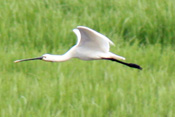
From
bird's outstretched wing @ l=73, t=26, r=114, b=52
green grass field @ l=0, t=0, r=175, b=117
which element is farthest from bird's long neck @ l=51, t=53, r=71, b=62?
green grass field @ l=0, t=0, r=175, b=117

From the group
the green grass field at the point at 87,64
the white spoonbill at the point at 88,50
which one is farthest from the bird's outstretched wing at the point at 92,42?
the green grass field at the point at 87,64

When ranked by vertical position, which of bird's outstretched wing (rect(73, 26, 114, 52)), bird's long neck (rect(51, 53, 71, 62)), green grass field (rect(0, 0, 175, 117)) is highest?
bird's outstretched wing (rect(73, 26, 114, 52))

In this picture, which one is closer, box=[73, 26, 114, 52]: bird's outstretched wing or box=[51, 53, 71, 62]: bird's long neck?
box=[51, 53, 71, 62]: bird's long neck

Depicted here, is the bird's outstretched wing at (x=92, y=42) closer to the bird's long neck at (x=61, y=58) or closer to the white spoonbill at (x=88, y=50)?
the white spoonbill at (x=88, y=50)

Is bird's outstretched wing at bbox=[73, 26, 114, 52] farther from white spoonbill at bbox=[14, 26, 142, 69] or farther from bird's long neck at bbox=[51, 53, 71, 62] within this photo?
bird's long neck at bbox=[51, 53, 71, 62]

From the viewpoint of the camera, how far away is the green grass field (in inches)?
196

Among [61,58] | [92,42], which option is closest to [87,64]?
[92,42]

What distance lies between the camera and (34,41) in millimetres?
6668

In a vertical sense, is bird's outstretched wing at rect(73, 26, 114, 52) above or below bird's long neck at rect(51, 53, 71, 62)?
above

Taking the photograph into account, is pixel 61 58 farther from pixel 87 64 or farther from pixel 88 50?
pixel 87 64

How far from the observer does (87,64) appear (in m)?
5.93

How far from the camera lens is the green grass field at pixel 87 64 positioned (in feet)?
16.3

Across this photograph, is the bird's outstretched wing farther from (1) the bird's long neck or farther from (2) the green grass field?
(2) the green grass field

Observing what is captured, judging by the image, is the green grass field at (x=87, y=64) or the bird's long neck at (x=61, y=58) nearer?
the bird's long neck at (x=61, y=58)
